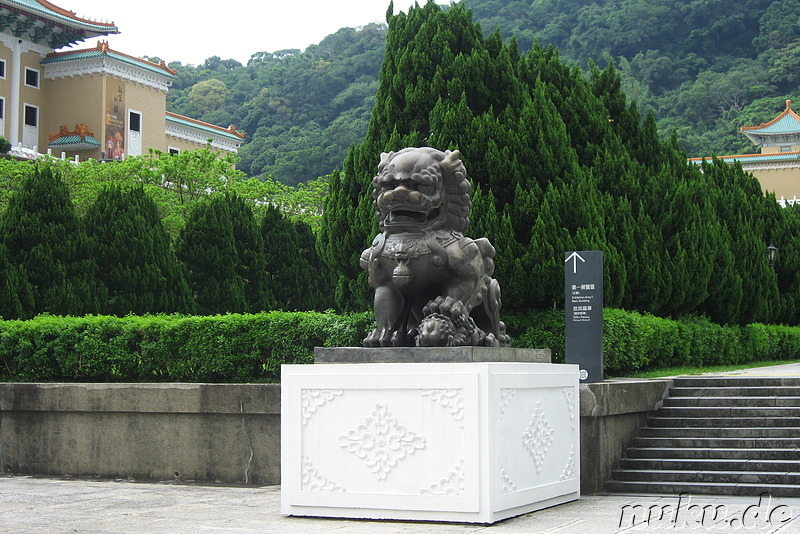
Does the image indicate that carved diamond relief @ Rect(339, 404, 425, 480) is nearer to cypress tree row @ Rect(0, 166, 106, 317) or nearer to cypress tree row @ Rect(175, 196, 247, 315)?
cypress tree row @ Rect(0, 166, 106, 317)

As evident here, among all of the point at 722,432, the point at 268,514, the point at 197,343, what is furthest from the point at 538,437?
the point at 197,343

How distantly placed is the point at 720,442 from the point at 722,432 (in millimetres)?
239

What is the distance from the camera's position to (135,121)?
45000 millimetres

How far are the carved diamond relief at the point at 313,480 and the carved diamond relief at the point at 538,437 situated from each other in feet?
4.95

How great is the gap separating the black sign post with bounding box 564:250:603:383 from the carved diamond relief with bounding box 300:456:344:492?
410cm

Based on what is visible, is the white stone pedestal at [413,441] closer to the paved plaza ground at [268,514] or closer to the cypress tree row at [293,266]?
the paved plaza ground at [268,514]

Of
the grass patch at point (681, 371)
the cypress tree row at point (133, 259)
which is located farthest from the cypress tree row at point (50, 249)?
the grass patch at point (681, 371)

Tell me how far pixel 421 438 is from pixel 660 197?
1031 centimetres

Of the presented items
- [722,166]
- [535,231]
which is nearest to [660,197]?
[535,231]

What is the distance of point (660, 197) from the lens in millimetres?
15945

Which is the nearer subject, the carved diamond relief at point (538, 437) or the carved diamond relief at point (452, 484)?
the carved diamond relief at point (452, 484)

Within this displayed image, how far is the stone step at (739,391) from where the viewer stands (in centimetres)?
1048

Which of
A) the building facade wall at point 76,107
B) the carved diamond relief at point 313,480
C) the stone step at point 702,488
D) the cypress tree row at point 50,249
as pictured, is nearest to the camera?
the carved diamond relief at point 313,480

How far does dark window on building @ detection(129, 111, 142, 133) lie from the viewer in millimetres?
44750
